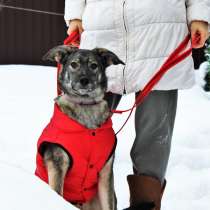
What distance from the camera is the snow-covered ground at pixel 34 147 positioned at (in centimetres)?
175

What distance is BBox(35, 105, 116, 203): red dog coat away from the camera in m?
2.85

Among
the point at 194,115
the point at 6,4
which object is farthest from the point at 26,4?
the point at 194,115

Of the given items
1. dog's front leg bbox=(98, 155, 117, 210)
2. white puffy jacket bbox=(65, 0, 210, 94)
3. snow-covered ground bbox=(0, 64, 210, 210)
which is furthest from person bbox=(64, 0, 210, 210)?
snow-covered ground bbox=(0, 64, 210, 210)

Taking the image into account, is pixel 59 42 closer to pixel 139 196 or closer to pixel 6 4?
pixel 6 4

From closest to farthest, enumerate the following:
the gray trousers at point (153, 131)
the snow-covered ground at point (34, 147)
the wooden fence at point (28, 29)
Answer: the snow-covered ground at point (34, 147) → the gray trousers at point (153, 131) → the wooden fence at point (28, 29)

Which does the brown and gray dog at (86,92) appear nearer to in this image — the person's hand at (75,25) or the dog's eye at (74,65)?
the dog's eye at (74,65)

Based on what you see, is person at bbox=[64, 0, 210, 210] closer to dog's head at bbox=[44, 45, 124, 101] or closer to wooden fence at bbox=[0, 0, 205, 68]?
dog's head at bbox=[44, 45, 124, 101]

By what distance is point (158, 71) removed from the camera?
2.95 meters

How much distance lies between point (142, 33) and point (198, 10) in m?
0.34

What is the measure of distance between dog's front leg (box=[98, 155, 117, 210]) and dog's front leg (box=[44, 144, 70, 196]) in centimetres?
23

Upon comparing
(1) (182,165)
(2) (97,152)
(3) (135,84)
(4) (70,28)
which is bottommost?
(1) (182,165)

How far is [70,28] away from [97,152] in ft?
2.78

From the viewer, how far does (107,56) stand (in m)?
3.02

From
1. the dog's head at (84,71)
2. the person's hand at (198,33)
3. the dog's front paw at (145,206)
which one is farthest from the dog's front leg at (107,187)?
the person's hand at (198,33)
